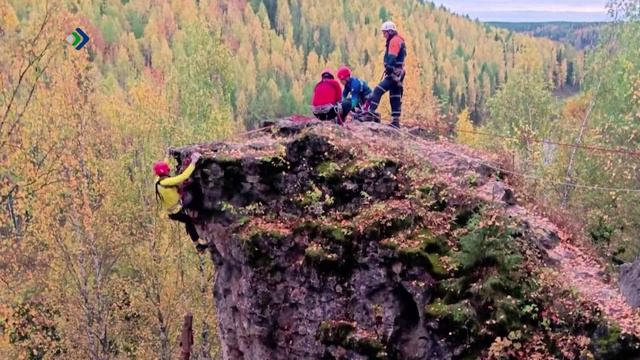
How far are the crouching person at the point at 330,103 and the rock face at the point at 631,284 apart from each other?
21.7 ft

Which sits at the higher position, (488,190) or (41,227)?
(488,190)

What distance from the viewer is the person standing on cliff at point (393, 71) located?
13320 millimetres

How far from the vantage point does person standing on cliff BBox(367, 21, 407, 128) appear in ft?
43.7

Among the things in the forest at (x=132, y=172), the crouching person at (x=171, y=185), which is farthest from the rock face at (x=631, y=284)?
the crouching person at (x=171, y=185)

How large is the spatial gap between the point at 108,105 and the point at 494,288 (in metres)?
20.1

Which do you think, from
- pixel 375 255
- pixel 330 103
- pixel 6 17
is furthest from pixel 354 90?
pixel 6 17

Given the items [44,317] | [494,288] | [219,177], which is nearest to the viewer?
[494,288]

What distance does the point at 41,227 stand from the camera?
20094mm

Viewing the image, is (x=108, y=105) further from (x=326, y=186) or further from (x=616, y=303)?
(x=616, y=303)

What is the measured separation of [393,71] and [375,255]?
17.3 feet

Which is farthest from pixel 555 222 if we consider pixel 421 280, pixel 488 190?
pixel 421 280

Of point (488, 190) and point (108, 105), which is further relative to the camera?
point (108, 105)

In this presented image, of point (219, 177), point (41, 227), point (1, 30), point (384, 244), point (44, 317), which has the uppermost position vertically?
point (1, 30)

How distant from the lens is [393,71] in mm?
13641
